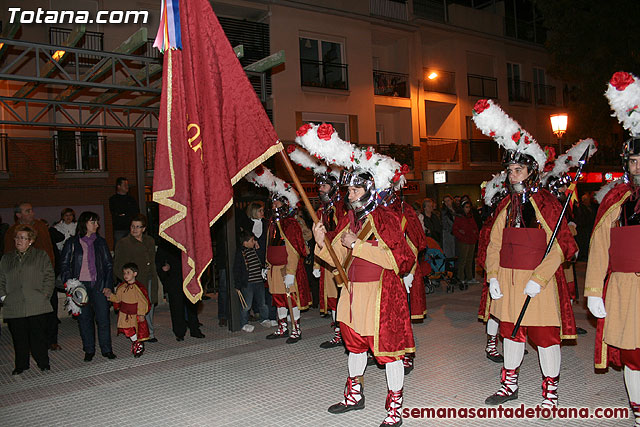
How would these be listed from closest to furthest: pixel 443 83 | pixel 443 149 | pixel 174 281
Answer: pixel 174 281
pixel 443 83
pixel 443 149

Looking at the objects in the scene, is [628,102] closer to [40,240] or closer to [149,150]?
[40,240]

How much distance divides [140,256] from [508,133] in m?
5.45

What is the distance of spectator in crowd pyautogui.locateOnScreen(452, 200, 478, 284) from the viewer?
11812 millimetres

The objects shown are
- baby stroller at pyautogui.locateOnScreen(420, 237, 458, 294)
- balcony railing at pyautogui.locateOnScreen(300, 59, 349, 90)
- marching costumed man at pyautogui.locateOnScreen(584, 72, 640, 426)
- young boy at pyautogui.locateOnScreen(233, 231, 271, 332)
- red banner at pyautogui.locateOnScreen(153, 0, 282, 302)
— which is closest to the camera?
red banner at pyautogui.locateOnScreen(153, 0, 282, 302)

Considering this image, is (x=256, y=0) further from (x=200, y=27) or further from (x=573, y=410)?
(x=573, y=410)

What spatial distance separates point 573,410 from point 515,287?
119 cm

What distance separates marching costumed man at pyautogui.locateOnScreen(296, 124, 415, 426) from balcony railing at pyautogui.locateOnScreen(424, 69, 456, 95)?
1984 centimetres

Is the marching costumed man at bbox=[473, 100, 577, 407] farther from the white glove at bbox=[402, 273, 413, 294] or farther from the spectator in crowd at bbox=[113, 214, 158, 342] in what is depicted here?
the spectator in crowd at bbox=[113, 214, 158, 342]

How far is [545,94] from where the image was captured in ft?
90.4

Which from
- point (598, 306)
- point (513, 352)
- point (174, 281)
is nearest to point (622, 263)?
point (598, 306)

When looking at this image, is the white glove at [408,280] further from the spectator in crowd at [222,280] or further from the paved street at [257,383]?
the spectator in crowd at [222,280]

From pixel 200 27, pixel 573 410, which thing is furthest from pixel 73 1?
pixel 573 410

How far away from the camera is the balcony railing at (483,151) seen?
25000 millimetres

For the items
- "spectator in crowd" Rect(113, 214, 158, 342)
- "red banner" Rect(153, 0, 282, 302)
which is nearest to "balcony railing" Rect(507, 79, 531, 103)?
"spectator in crowd" Rect(113, 214, 158, 342)
